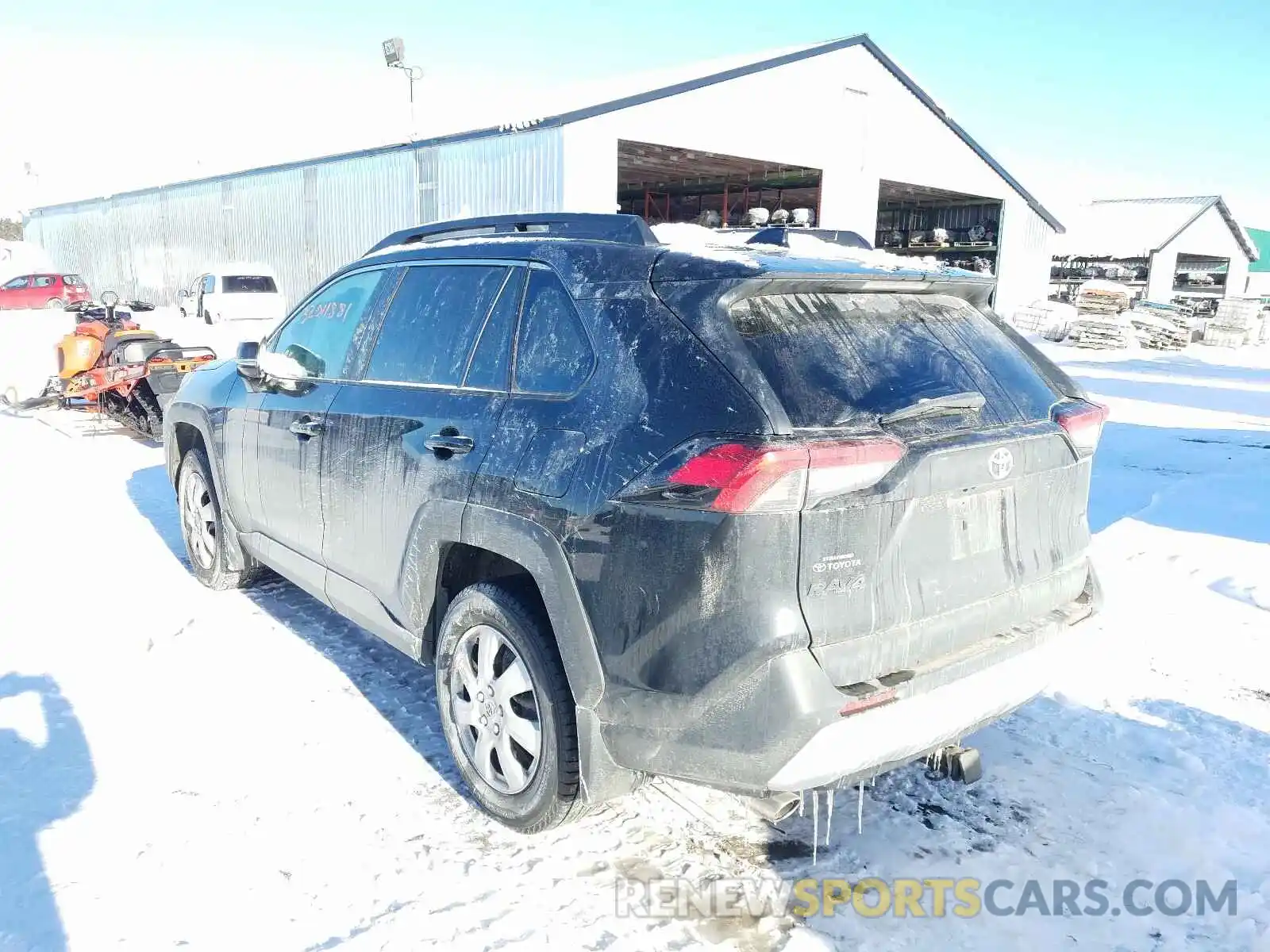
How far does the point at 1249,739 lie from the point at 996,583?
1.84 meters

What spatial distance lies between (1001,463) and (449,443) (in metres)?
1.74

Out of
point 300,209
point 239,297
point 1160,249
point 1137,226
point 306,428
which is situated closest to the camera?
point 306,428

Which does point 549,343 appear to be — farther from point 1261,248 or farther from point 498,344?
point 1261,248

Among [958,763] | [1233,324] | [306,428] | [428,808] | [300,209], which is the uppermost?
[300,209]

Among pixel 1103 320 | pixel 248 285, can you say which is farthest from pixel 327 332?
pixel 1103 320

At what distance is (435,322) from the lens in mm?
3461

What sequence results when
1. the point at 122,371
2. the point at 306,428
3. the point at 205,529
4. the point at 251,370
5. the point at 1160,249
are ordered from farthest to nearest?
the point at 1160,249 < the point at 122,371 < the point at 205,529 < the point at 251,370 < the point at 306,428

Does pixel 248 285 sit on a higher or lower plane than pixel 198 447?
higher

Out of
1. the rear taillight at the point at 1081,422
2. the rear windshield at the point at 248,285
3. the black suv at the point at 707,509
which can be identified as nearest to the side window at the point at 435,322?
the black suv at the point at 707,509

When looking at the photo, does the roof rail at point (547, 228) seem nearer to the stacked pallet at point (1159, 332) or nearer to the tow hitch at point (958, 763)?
the tow hitch at point (958, 763)

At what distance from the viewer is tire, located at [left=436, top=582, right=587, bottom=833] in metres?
2.78

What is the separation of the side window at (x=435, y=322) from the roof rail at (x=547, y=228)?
0.21 meters

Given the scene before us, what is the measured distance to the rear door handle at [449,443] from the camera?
304cm

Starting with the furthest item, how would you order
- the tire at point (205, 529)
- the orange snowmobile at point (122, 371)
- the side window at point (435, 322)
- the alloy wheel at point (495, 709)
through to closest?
the orange snowmobile at point (122, 371), the tire at point (205, 529), the side window at point (435, 322), the alloy wheel at point (495, 709)
